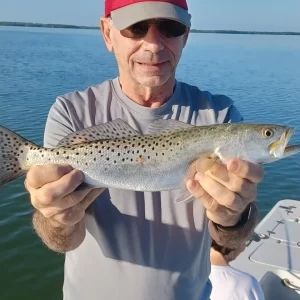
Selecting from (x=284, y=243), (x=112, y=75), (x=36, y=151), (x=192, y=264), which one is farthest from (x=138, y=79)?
(x=112, y=75)

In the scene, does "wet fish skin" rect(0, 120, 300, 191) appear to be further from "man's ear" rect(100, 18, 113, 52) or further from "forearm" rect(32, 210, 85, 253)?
"man's ear" rect(100, 18, 113, 52)

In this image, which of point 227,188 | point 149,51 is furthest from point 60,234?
point 149,51

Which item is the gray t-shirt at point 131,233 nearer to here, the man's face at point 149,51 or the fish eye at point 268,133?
the man's face at point 149,51

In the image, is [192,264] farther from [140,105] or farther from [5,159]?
[5,159]

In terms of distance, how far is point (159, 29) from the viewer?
361 centimetres

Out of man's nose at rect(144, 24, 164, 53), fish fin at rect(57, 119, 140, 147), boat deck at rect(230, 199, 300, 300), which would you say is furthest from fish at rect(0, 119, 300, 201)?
boat deck at rect(230, 199, 300, 300)

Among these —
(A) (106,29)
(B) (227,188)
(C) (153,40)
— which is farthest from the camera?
(A) (106,29)

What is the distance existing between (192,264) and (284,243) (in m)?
4.26

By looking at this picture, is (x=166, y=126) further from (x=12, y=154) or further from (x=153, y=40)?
(x=12, y=154)

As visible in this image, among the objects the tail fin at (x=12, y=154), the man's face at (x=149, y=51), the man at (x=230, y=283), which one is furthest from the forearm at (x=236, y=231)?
the man at (x=230, y=283)

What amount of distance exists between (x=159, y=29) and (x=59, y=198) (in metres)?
1.57

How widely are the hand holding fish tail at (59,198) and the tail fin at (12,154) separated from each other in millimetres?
232

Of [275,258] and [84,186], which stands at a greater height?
[84,186]

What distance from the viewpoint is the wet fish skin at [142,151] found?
134 inches
